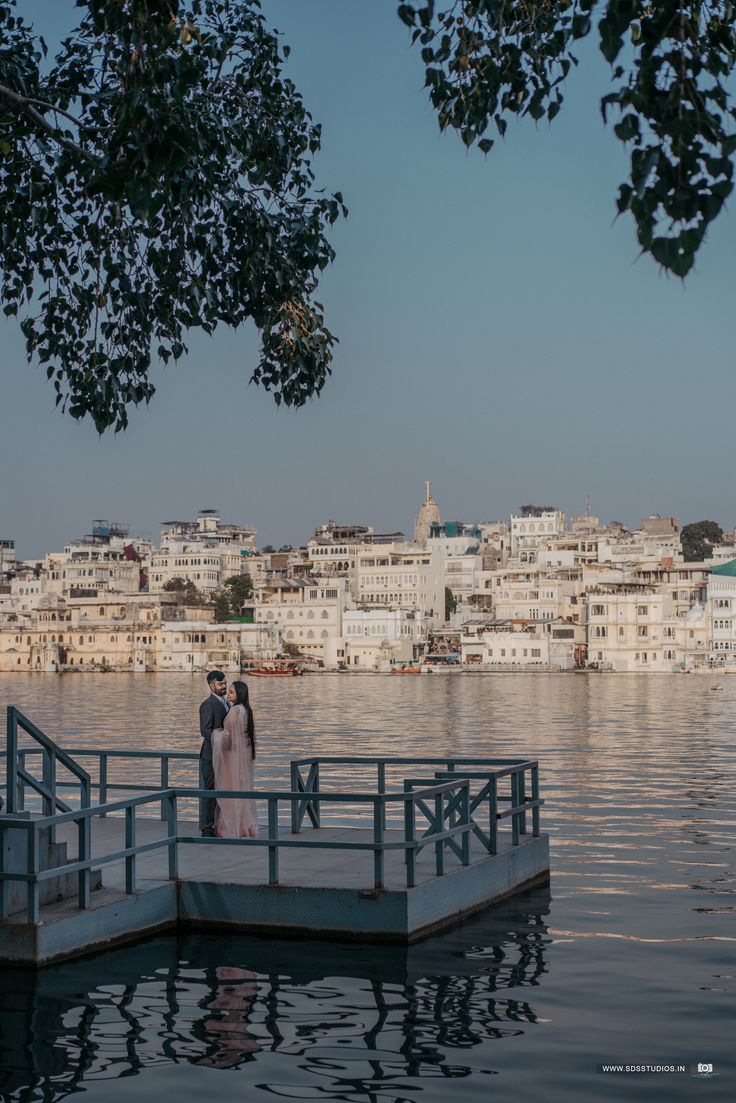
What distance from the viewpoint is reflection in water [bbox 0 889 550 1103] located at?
8430 millimetres

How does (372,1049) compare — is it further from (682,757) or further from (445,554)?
(445,554)

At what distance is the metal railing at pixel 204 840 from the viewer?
10.3 meters

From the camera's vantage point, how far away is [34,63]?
11.4 m

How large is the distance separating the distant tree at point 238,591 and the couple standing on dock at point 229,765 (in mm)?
154766

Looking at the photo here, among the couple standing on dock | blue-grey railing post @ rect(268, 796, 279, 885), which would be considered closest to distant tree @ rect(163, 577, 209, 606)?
the couple standing on dock

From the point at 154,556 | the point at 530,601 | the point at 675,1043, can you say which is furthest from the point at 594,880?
Result: the point at 154,556

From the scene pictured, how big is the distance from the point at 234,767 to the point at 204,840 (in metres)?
1.37

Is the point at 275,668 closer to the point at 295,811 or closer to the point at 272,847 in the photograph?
the point at 295,811

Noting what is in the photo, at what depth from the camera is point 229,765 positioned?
13375mm

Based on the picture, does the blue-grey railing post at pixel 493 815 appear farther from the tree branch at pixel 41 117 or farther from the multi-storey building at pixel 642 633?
the multi-storey building at pixel 642 633

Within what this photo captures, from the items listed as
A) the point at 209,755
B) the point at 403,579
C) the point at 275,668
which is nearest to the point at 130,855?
the point at 209,755

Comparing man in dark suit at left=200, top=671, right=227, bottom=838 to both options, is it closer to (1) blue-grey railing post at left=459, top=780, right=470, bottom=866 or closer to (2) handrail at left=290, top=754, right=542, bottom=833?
(2) handrail at left=290, top=754, right=542, bottom=833

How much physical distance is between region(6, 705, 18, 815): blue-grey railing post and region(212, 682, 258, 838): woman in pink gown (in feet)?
8.73

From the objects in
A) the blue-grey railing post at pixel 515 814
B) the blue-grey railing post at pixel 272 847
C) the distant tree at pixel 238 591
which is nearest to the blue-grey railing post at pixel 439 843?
the blue-grey railing post at pixel 272 847
